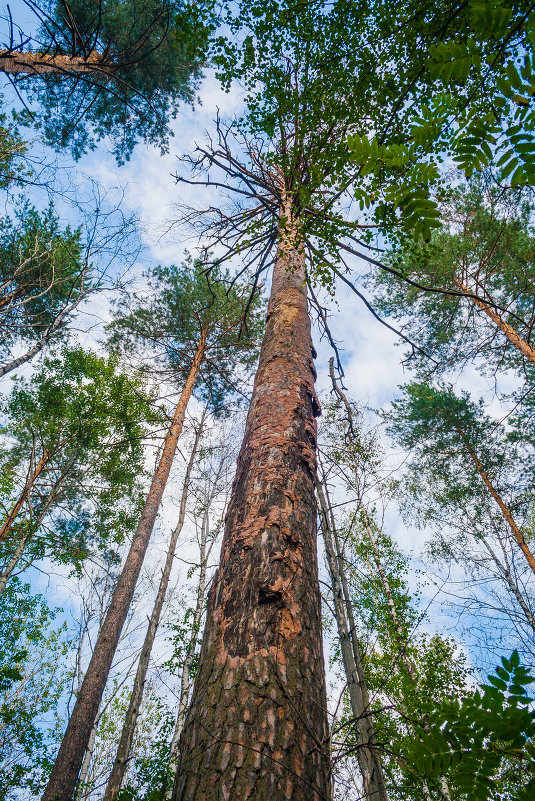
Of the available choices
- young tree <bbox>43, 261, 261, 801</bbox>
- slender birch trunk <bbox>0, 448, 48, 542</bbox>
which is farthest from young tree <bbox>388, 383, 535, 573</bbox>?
slender birch trunk <bbox>0, 448, 48, 542</bbox>

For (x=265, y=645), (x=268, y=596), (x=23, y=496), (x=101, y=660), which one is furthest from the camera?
(x=23, y=496)

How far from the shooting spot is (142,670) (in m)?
5.82

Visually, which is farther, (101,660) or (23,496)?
(23,496)

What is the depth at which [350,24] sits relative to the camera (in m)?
3.75

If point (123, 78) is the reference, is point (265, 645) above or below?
below

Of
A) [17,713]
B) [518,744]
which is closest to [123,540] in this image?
[17,713]

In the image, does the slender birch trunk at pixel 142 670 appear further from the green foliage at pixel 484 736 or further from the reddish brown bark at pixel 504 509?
the reddish brown bark at pixel 504 509

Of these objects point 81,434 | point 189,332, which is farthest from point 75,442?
point 189,332

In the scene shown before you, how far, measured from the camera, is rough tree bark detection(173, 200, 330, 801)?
3.17 feet

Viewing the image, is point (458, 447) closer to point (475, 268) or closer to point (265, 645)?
point (475, 268)

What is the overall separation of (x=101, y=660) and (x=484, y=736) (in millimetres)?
6649

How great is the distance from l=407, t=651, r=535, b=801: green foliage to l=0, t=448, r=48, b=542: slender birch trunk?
989 centimetres

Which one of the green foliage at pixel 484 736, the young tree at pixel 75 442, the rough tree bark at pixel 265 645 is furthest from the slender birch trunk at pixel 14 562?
the green foliage at pixel 484 736

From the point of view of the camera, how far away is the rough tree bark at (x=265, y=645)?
3.17 feet
